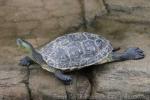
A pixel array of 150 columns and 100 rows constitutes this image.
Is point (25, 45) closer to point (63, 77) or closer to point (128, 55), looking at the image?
point (63, 77)

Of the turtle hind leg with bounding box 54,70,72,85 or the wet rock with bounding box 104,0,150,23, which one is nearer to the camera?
the turtle hind leg with bounding box 54,70,72,85

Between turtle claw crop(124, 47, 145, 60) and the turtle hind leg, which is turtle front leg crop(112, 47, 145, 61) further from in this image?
the turtle hind leg

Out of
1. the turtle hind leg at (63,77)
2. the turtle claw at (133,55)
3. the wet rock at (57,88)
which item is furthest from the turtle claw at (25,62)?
the turtle claw at (133,55)

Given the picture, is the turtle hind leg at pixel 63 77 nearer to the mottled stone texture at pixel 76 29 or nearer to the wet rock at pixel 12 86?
the mottled stone texture at pixel 76 29

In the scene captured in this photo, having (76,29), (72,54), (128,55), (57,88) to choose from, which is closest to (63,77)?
(57,88)

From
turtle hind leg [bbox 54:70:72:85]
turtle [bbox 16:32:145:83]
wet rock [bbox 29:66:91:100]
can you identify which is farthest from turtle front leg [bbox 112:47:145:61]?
turtle hind leg [bbox 54:70:72:85]

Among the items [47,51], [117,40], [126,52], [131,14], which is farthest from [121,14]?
[47,51]
